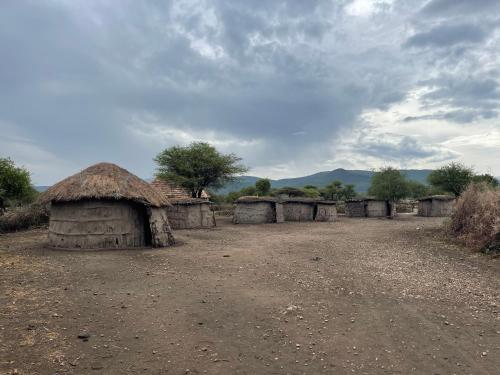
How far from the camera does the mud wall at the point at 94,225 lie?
12273mm

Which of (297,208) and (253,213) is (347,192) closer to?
(297,208)

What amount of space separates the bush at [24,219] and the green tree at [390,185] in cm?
3697

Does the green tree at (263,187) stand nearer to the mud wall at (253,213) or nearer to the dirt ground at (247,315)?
the mud wall at (253,213)

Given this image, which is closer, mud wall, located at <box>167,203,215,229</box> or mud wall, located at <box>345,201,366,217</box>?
mud wall, located at <box>167,203,215,229</box>

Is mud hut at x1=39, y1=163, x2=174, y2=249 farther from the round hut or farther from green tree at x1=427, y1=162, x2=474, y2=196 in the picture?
green tree at x1=427, y1=162, x2=474, y2=196

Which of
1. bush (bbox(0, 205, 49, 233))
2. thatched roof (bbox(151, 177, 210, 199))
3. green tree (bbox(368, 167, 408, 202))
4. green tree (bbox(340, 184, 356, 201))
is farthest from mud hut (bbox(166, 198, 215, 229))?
green tree (bbox(340, 184, 356, 201))

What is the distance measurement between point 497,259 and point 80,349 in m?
11.3

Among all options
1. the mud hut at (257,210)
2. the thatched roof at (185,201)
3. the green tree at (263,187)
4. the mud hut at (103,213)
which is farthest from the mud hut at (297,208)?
the mud hut at (103,213)

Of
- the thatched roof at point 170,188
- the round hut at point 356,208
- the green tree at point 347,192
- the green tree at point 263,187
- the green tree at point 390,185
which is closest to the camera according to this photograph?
the thatched roof at point 170,188

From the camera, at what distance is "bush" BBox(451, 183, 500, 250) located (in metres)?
12.0

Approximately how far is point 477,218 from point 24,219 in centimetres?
2268

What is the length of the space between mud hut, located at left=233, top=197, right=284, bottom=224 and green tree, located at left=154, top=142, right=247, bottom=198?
6.43 m

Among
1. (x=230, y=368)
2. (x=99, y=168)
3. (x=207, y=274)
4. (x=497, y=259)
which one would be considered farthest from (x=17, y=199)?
(x=497, y=259)

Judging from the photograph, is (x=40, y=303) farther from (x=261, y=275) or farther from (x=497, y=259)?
(x=497, y=259)
